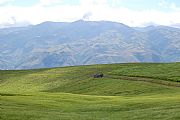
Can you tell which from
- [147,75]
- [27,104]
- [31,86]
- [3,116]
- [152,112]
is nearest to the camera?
[3,116]

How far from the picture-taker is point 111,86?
134000mm

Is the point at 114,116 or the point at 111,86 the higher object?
the point at 114,116

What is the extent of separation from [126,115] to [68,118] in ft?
29.4

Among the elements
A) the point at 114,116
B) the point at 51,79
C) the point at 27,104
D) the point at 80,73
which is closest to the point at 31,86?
the point at 51,79

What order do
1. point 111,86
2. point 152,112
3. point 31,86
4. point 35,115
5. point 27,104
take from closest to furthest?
point 35,115 → point 152,112 → point 27,104 → point 111,86 → point 31,86

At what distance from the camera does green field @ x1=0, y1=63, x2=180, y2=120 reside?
164ft

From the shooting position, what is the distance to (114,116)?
51219mm

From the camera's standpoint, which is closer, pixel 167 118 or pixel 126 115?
pixel 167 118

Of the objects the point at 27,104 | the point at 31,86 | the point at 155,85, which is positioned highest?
the point at 27,104

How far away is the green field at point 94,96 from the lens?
50062mm

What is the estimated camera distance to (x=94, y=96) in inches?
3703

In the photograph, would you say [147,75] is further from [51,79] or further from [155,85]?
[51,79]

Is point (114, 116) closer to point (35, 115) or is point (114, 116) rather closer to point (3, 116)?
point (35, 115)

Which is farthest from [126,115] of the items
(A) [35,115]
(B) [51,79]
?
(B) [51,79]
